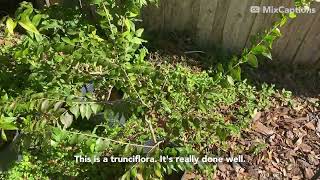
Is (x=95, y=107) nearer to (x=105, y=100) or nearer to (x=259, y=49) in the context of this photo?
(x=105, y=100)

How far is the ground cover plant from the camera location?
2094mm

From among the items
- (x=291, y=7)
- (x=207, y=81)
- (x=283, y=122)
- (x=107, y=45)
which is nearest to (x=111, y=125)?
(x=207, y=81)

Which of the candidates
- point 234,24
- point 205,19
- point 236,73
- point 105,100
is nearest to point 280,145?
point 234,24

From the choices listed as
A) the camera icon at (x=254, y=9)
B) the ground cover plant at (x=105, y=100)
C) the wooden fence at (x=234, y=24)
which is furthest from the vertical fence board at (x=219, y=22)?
the ground cover plant at (x=105, y=100)

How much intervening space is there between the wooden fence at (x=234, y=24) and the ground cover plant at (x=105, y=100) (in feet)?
1.44

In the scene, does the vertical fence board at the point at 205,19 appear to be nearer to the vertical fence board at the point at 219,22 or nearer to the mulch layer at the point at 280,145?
the vertical fence board at the point at 219,22

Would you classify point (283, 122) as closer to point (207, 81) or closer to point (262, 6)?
point (207, 81)

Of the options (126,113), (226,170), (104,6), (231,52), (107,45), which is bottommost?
(226,170)

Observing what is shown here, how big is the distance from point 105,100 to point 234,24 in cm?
178

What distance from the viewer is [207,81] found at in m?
3.90

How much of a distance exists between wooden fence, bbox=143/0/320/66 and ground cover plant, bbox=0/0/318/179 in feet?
1.44

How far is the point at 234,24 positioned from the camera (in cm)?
392

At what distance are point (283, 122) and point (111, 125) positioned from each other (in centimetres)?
161

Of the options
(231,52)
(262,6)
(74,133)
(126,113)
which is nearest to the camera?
(74,133)
